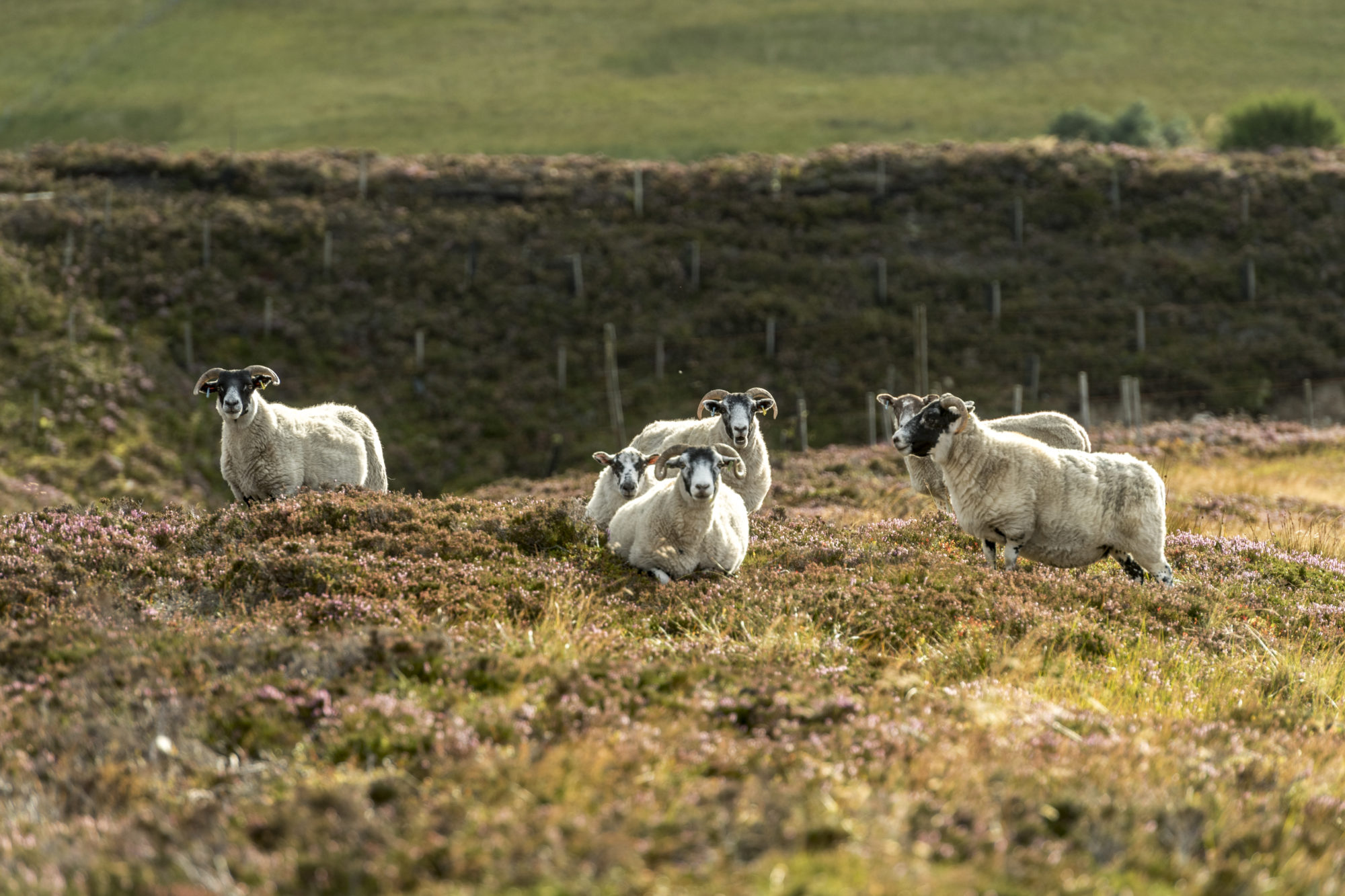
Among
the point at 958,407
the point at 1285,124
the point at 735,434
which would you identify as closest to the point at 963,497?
the point at 958,407

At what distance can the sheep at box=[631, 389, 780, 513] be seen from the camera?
1543 centimetres

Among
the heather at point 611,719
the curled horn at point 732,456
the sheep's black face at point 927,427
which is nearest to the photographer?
the heather at point 611,719

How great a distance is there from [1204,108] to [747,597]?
10028 cm

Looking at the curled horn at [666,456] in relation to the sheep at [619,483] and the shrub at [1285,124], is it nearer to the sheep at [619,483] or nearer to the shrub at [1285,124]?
the sheep at [619,483]

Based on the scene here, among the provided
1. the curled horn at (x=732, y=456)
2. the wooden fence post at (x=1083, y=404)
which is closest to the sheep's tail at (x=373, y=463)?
the curled horn at (x=732, y=456)

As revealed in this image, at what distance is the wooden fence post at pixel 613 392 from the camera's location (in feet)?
107

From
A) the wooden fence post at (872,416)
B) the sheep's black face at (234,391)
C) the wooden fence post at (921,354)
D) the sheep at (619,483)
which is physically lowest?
the wooden fence post at (872,416)

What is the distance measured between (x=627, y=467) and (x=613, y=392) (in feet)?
65.0

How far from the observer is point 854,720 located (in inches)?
269

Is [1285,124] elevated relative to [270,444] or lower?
elevated

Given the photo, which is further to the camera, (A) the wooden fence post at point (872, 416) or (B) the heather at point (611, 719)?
(A) the wooden fence post at point (872, 416)

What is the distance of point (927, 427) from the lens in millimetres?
12812

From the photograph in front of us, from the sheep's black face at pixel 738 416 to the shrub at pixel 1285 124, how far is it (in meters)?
61.7

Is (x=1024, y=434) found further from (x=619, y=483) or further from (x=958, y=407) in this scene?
(x=619, y=483)
